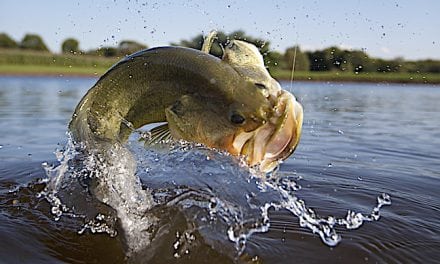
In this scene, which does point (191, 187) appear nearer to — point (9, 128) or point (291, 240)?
point (291, 240)

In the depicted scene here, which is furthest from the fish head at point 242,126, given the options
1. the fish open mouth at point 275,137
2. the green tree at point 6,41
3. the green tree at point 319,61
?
the green tree at point 6,41

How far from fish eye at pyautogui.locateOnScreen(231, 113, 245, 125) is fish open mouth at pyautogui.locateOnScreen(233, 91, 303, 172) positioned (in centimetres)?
7

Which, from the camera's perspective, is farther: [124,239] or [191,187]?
[191,187]

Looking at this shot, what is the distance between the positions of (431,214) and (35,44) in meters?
92.3

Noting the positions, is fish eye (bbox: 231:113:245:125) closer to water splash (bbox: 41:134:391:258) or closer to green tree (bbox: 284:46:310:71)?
water splash (bbox: 41:134:391:258)

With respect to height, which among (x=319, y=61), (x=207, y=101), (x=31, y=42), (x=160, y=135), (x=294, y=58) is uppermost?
(x=294, y=58)

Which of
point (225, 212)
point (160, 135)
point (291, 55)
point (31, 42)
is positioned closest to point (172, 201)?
point (225, 212)

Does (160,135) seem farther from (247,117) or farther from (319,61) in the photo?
(319,61)

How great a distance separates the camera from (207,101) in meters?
2.85

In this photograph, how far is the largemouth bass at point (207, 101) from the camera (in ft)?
8.83

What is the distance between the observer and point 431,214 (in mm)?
4695

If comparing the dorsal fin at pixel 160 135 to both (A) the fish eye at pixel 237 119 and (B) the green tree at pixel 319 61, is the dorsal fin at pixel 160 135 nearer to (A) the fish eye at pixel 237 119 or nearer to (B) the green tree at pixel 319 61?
(A) the fish eye at pixel 237 119

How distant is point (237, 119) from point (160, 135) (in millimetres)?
568

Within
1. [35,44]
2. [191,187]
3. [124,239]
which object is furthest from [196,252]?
[35,44]
